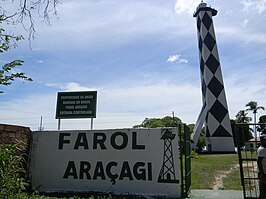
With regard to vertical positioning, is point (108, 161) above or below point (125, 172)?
above

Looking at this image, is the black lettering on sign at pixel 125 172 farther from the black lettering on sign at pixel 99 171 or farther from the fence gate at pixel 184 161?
the fence gate at pixel 184 161

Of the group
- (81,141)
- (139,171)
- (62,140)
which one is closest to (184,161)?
(139,171)

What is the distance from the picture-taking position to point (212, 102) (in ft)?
88.9

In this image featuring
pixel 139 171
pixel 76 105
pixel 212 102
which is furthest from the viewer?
pixel 212 102

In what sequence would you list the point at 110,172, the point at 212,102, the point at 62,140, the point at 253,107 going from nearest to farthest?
the point at 110,172 < the point at 62,140 < the point at 212,102 < the point at 253,107

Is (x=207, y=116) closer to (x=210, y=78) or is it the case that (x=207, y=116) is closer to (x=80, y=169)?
(x=210, y=78)

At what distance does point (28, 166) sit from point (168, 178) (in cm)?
398

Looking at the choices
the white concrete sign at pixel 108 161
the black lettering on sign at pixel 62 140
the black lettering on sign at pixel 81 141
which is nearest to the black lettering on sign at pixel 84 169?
the white concrete sign at pixel 108 161

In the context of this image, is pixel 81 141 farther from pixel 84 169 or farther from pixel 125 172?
pixel 125 172

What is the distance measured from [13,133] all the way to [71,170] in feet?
6.00

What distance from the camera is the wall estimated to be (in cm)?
632

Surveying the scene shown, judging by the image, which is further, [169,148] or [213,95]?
[213,95]

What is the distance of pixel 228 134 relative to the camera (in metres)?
27.7

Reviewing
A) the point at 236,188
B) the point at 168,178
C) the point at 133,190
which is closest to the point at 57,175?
the point at 133,190
